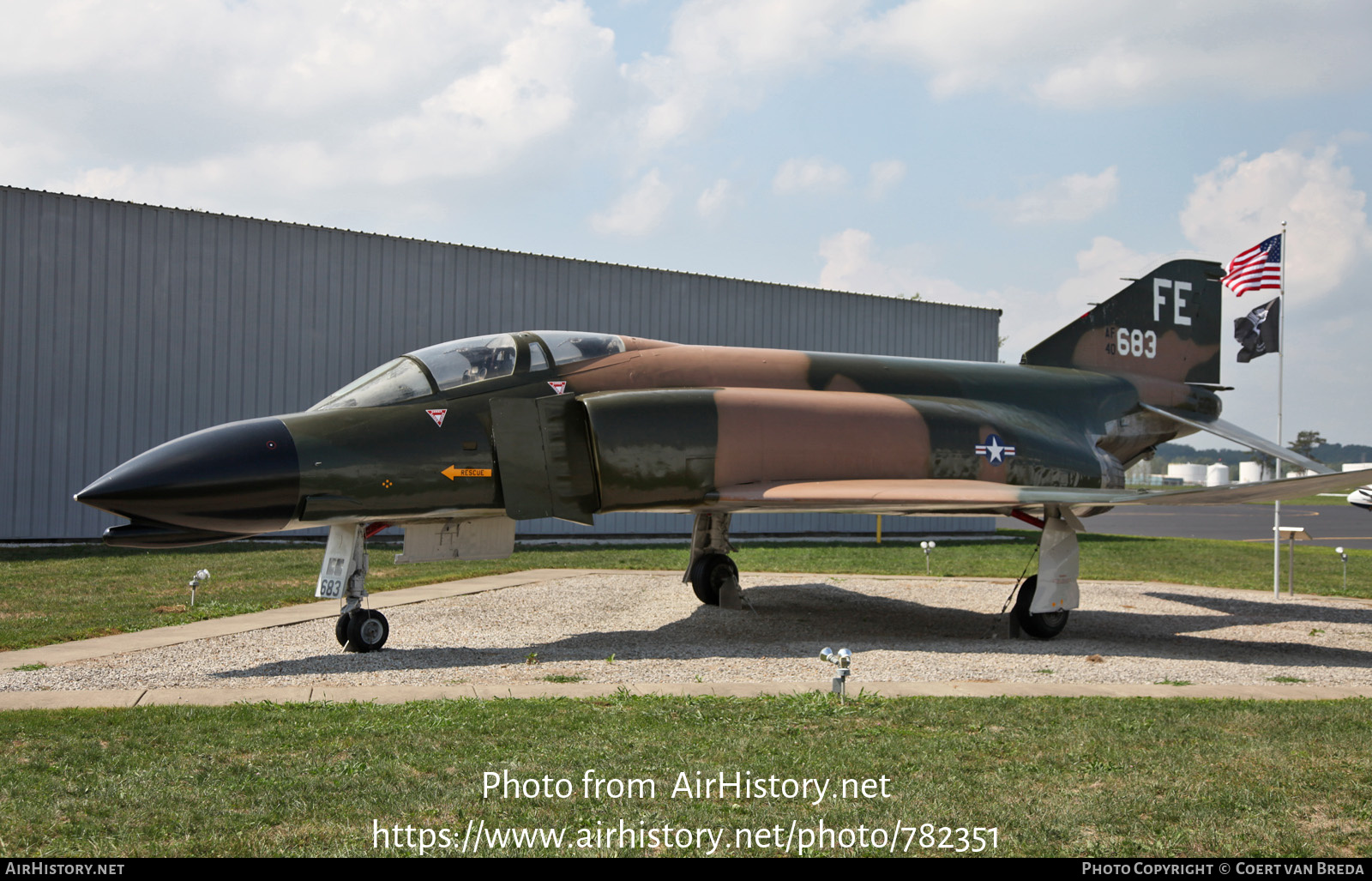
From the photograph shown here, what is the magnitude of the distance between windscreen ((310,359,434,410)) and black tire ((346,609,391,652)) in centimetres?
206

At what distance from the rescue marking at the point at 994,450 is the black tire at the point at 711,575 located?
3749 millimetres

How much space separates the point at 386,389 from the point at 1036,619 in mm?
7738

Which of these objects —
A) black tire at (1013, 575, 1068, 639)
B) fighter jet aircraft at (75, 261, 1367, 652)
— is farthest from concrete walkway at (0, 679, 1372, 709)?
black tire at (1013, 575, 1068, 639)

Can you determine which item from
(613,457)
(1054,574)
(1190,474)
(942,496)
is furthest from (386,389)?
(1190,474)

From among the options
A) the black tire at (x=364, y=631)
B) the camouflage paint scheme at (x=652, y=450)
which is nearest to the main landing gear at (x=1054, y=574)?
the camouflage paint scheme at (x=652, y=450)

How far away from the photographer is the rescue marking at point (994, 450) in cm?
1224

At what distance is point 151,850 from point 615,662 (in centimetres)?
525

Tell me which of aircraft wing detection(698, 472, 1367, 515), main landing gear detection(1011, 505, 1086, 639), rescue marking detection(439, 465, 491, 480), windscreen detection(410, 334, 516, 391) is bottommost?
main landing gear detection(1011, 505, 1086, 639)

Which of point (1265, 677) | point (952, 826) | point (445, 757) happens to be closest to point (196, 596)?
point (445, 757)

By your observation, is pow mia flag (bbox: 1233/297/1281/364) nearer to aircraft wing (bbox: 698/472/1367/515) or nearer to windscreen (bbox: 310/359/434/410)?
aircraft wing (bbox: 698/472/1367/515)

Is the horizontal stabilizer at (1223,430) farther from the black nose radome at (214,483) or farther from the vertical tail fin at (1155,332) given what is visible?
the black nose radome at (214,483)

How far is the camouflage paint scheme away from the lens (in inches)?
344

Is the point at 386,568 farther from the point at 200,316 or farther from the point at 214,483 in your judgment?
the point at 214,483

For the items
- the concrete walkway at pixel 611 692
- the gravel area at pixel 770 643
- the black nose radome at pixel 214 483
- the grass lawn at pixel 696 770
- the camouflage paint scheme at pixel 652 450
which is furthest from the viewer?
the camouflage paint scheme at pixel 652 450
